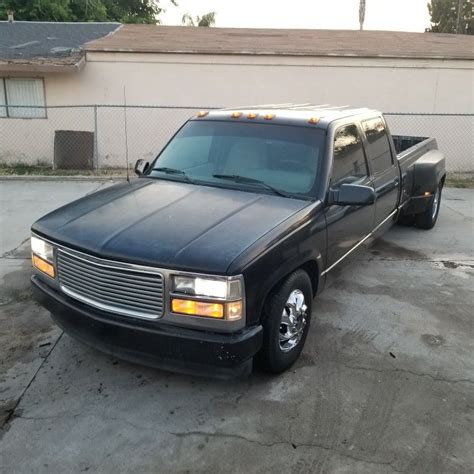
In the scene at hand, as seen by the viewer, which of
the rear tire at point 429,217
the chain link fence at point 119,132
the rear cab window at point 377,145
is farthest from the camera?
the chain link fence at point 119,132

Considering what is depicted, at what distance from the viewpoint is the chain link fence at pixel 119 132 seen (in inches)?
496

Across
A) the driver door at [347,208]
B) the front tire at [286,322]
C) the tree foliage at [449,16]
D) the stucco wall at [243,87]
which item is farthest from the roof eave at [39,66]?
the tree foliage at [449,16]

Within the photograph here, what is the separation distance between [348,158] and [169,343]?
7.81 feet

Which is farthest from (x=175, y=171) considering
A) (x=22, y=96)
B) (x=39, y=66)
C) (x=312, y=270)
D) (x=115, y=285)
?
(x=22, y=96)

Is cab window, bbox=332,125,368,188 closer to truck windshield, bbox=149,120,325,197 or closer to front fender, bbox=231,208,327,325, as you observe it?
truck windshield, bbox=149,120,325,197

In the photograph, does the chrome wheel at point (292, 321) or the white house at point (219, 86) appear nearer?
the chrome wheel at point (292, 321)

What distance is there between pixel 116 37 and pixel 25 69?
10.7 ft

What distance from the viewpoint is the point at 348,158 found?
4.30 metres

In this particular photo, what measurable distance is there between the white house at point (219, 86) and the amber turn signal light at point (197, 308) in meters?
10.3

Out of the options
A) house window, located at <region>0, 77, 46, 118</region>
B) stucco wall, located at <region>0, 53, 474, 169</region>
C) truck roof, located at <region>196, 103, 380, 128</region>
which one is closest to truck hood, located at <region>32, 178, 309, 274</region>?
truck roof, located at <region>196, 103, 380, 128</region>

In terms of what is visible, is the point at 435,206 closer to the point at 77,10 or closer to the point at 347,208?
the point at 347,208

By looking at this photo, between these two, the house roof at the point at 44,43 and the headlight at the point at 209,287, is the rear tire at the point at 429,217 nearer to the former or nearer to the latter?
the headlight at the point at 209,287

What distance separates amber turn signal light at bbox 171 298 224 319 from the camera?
278cm

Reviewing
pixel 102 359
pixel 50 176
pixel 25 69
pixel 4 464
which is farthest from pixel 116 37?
pixel 4 464
